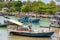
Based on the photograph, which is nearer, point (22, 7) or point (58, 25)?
point (58, 25)

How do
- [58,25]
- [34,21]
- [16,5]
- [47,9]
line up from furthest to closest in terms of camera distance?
[16,5]
[47,9]
[34,21]
[58,25]

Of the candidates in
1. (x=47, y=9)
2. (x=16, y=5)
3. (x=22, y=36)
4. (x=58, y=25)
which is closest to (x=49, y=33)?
Answer: (x=22, y=36)

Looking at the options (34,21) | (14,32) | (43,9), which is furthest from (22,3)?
(14,32)

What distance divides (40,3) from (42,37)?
39.6 m

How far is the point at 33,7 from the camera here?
64.8 metres

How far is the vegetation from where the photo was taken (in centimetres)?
6310

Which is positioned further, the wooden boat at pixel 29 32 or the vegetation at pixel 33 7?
the vegetation at pixel 33 7

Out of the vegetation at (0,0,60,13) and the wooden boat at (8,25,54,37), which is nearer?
the wooden boat at (8,25,54,37)

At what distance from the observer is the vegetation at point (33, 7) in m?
63.1

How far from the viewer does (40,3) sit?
6688 cm

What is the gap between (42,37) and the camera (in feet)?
91.4


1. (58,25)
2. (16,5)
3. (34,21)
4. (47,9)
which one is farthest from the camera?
(16,5)

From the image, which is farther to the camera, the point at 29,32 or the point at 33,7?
the point at 33,7

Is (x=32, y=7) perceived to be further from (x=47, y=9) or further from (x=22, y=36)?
(x=22, y=36)
